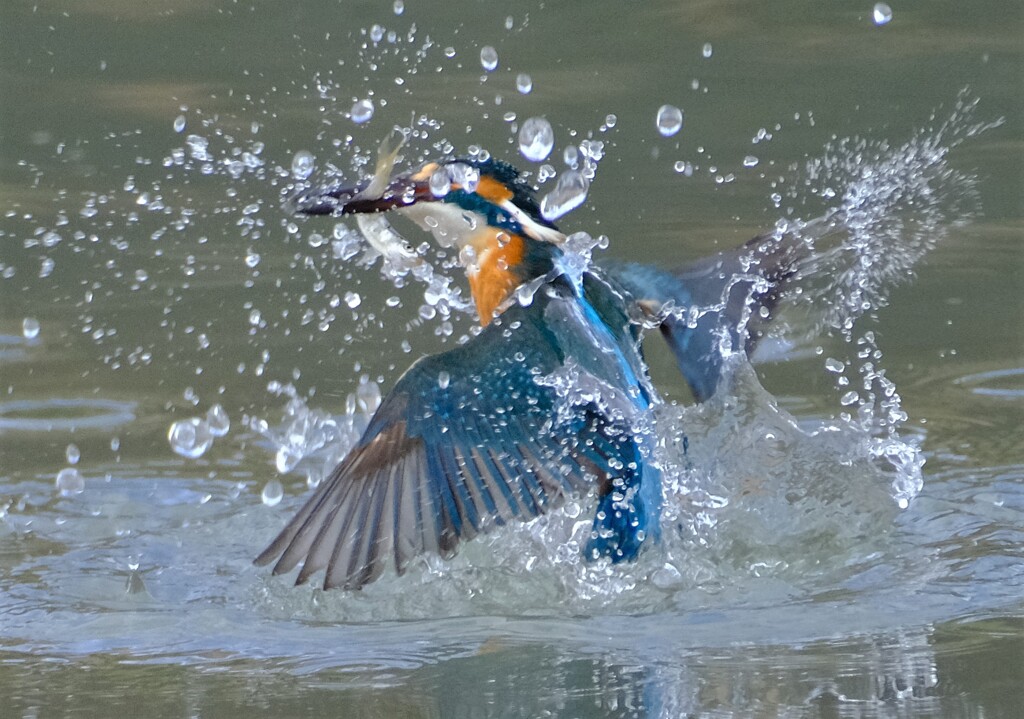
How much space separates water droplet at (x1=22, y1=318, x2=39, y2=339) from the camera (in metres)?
4.93

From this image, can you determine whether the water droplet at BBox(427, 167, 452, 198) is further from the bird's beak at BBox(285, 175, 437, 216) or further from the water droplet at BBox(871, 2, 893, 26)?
the water droplet at BBox(871, 2, 893, 26)

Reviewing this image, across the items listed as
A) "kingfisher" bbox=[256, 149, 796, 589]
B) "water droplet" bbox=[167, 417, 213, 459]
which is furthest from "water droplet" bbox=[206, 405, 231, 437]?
"kingfisher" bbox=[256, 149, 796, 589]

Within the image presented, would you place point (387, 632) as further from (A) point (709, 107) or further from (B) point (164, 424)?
(A) point (709, 107)

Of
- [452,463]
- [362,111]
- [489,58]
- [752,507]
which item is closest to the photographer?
[452,463]

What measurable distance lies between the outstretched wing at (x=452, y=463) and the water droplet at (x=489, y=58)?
9.99 feet

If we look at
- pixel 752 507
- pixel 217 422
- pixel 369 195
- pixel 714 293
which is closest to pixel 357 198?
pixel 369 195

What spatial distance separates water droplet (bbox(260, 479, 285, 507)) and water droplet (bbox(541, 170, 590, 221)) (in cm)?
92

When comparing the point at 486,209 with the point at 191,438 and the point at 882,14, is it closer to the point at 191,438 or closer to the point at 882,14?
the point at 191,438

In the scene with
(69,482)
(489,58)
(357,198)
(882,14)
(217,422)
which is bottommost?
(69,482)

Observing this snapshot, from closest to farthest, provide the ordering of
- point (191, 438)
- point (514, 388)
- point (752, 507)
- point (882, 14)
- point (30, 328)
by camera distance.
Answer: point (514, 388) < point (752, 507) < point (191, 438) < point (30, 328) < point (882, 14)

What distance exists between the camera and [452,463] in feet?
10.4

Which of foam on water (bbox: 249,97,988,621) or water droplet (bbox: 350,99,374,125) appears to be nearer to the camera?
foam on water (bbox: 249,97,988,621)

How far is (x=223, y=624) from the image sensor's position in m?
3.12

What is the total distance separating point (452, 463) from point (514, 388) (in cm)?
25
